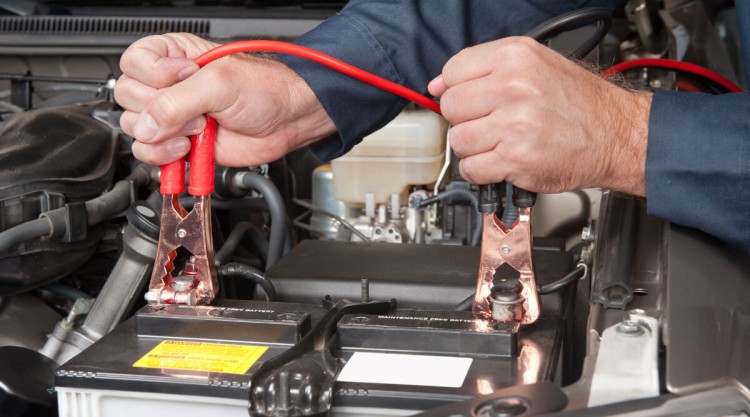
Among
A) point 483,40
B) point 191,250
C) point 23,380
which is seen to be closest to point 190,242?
point 191,250

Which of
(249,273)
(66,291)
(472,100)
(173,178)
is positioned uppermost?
(472,100)

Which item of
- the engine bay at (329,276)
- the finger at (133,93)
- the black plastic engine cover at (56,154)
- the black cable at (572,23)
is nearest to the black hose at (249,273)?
the engine bay at (329,276)

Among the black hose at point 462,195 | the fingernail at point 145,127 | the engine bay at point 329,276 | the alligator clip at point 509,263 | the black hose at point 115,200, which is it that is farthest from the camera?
the black hose at point 462,195

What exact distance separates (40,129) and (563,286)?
30.9 inches

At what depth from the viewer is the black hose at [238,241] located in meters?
1.30

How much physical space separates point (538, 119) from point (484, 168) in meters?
0.08

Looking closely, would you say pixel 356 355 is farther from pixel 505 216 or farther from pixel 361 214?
pixel 361 214

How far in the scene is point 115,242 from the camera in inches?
52.3

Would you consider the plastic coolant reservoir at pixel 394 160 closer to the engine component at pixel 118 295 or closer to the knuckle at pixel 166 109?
the engine component at pixel 118 295

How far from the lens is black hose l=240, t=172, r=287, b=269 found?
4.24 feet

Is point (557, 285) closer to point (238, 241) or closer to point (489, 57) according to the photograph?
point (489, 57)

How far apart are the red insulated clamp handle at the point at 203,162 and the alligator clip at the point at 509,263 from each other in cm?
30

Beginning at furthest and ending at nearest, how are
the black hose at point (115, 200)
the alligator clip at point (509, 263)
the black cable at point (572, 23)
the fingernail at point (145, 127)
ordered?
the black hose at point (115, 200) → the black cable at point (572, 23) → the fingernail at point (145, 127) → the alligator clip at point (509, 263)

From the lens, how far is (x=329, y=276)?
3.55 feet
